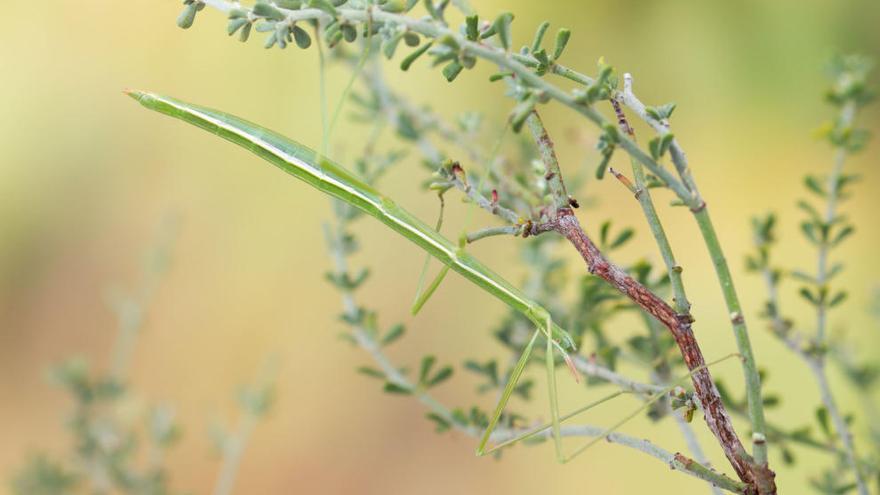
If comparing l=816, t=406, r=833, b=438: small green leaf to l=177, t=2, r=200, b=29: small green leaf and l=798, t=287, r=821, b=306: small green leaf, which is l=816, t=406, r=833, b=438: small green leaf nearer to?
l=798, t=287, r=821, b=306: small green leaf

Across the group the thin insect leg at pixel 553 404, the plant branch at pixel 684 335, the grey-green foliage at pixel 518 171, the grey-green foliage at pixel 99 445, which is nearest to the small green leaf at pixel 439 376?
the grey-green foliage at pixel 518 171

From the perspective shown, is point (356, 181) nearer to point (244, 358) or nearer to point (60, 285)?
point (244, 358)

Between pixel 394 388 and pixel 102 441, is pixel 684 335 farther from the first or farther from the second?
pixel 102 441

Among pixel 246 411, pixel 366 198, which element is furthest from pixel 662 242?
pixel 246 411

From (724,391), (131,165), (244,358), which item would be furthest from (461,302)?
(724,391)

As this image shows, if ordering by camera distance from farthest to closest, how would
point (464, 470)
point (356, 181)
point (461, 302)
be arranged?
point (461, 302) → point (464, 470) → point (356, 181)
